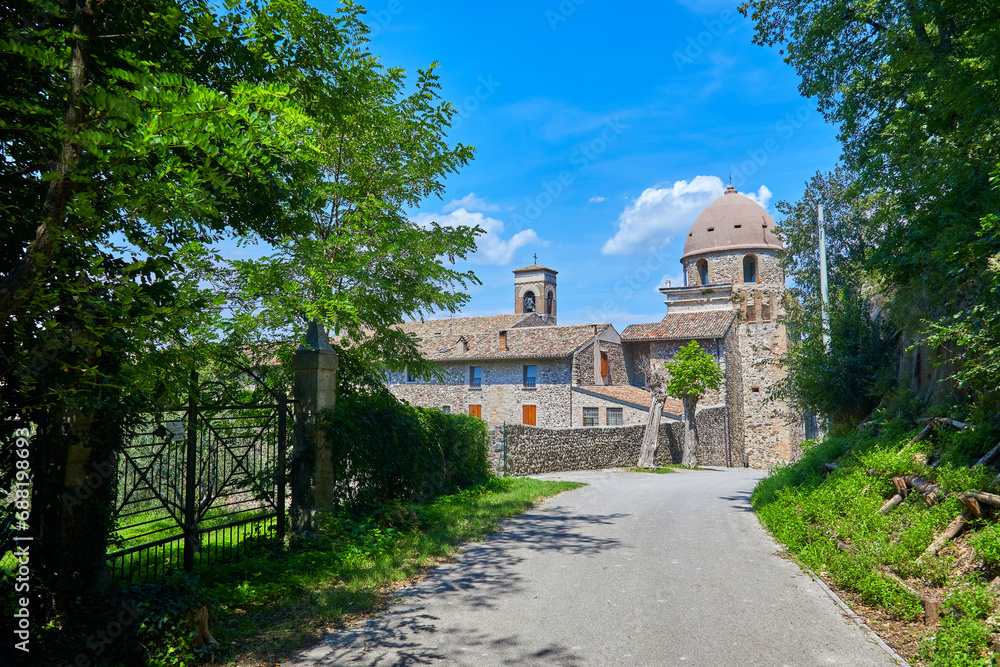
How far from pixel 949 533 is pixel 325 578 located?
6.82m

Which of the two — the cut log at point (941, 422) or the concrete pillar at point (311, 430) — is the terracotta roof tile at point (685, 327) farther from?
the concrete pillar at point (311, 430)

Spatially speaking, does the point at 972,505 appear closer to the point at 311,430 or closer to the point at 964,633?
the point at 964,633

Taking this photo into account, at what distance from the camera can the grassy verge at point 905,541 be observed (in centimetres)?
493

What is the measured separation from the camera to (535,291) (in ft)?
185

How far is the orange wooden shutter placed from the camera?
3344cm

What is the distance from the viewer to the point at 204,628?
4.88 metres

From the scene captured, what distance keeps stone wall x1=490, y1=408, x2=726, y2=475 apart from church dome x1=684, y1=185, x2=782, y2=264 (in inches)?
462

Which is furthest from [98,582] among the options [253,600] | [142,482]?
[253,600]

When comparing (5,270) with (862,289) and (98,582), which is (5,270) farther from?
(862,289)

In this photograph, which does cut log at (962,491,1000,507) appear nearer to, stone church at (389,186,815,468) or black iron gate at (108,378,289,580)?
black iron gate at (108,378,289,580)

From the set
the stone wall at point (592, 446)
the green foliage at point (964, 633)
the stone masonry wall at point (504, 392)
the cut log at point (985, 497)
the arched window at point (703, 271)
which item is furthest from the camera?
the arched window at point (703, 271)

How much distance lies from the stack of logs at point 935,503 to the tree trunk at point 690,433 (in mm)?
19334

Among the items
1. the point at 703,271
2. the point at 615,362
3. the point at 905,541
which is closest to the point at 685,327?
the point at 615,362

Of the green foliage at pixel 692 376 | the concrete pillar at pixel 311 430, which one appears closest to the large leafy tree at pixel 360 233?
the concrete pillar at pixel 311 430
